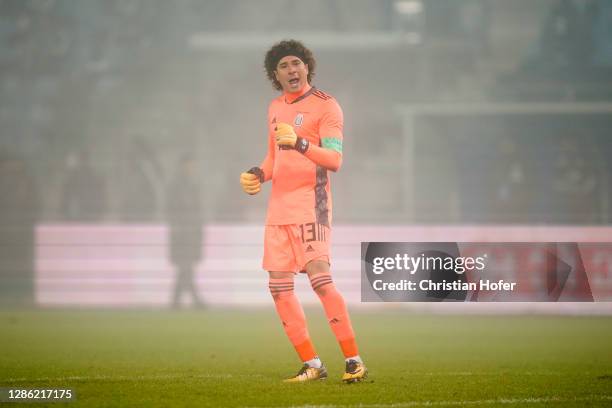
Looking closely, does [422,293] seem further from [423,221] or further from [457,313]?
[423,221]

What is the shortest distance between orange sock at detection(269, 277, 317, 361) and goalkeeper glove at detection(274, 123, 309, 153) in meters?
0.89

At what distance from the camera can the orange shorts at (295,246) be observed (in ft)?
22.1

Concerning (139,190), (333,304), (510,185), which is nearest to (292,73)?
(333,304)

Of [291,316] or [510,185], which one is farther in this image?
[510,185]

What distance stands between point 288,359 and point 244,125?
1586 centimetres

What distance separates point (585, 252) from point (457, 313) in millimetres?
1910

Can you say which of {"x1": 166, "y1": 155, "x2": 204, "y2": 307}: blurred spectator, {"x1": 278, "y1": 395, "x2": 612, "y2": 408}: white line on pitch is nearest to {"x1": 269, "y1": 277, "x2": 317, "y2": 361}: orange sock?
{"x1": 278, "y1": 395, "x2": 612, "y2": 408}: white line on pitch

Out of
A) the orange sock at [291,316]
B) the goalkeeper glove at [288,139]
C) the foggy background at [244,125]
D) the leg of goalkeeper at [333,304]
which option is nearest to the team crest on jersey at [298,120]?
the goalkeeper glove at [288,139]

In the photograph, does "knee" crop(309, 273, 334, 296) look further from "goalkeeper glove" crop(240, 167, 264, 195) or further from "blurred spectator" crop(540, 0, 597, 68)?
"blurred spectator" crop(540, 0, 597, 68)

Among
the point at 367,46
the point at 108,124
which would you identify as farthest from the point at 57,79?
the point at 367,46

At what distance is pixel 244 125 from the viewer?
2461 cm

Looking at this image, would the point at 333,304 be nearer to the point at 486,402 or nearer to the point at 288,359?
the point at 486,402

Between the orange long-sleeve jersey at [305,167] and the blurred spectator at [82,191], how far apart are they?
12155 millimetres

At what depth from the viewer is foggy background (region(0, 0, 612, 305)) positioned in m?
16.8
